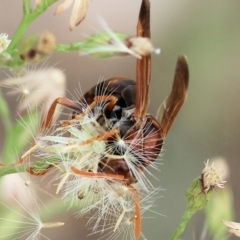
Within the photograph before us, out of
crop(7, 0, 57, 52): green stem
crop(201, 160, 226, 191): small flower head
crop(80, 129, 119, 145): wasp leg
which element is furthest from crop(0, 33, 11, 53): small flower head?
crop(201, 160, 226, 191): small flower head

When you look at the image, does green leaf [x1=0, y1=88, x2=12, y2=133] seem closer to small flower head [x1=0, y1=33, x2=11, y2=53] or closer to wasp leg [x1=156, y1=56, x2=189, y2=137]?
small flower head [x1=0, y1=33, x2=11, y2=53]

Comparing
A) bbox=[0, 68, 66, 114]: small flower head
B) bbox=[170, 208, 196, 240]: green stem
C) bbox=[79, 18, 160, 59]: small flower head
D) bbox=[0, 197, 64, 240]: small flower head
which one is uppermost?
bbox=[79, 18, 160, 59]: small flower head

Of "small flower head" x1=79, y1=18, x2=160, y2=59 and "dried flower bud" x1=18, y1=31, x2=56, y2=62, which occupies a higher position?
"small flower head" x1=79, y1=18, x2=160, y2=59

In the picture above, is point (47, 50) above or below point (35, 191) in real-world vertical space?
above

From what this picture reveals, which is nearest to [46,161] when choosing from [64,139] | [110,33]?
[64,139]

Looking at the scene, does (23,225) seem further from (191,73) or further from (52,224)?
(191,73)

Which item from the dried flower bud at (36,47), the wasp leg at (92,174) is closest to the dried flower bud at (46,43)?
the dried flower bud at (36,47)

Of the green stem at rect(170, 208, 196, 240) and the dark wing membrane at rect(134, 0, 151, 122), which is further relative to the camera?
the green stem at rect(170, 208, 196, 240)

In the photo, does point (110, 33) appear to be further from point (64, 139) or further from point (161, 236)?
point (161, 236)
